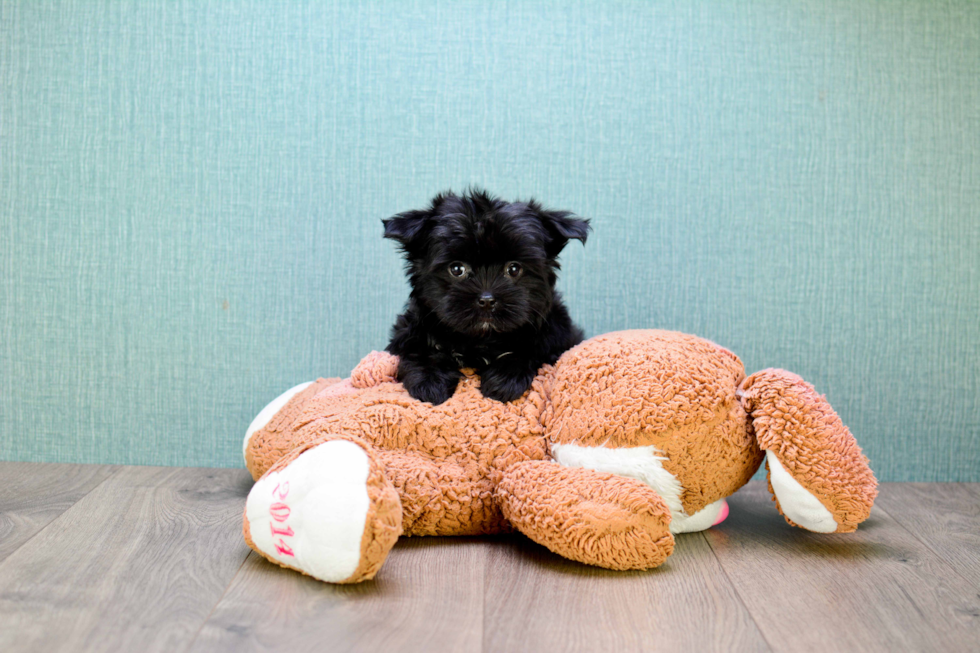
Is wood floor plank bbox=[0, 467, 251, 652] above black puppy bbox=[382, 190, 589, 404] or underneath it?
underneath

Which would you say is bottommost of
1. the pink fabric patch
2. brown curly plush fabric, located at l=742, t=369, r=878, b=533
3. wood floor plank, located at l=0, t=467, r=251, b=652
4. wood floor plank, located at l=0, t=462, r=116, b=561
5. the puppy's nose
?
wood floor plank, located at l=0, t=462, r=116, b=561

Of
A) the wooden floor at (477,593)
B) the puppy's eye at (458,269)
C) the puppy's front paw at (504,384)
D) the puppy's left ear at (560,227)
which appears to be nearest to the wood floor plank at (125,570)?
the wooden floor at (477,593)

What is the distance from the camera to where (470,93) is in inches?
91.0

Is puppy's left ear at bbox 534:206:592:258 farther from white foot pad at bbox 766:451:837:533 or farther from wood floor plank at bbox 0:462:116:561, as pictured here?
wood floor plank at bbox 0:462:116:561

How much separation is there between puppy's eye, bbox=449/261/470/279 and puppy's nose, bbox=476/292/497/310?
0.29ft

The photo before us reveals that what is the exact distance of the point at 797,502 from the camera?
63.1 inches

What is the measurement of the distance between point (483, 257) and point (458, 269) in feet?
0.21

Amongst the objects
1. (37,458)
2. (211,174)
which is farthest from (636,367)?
(37,458)

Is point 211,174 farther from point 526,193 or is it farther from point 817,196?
point 817,196

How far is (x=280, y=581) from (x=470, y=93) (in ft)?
5.11

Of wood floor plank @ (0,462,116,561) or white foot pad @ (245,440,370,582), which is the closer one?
white foot pad @ (245,440,370,582)

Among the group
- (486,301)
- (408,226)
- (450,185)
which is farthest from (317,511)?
(450,185)

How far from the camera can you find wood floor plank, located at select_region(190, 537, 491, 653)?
1.19m

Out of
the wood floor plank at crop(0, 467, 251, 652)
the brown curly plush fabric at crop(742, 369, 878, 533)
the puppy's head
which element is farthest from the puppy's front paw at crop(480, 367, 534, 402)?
the wood floor plank at crop(0, 467, 251, 652)
